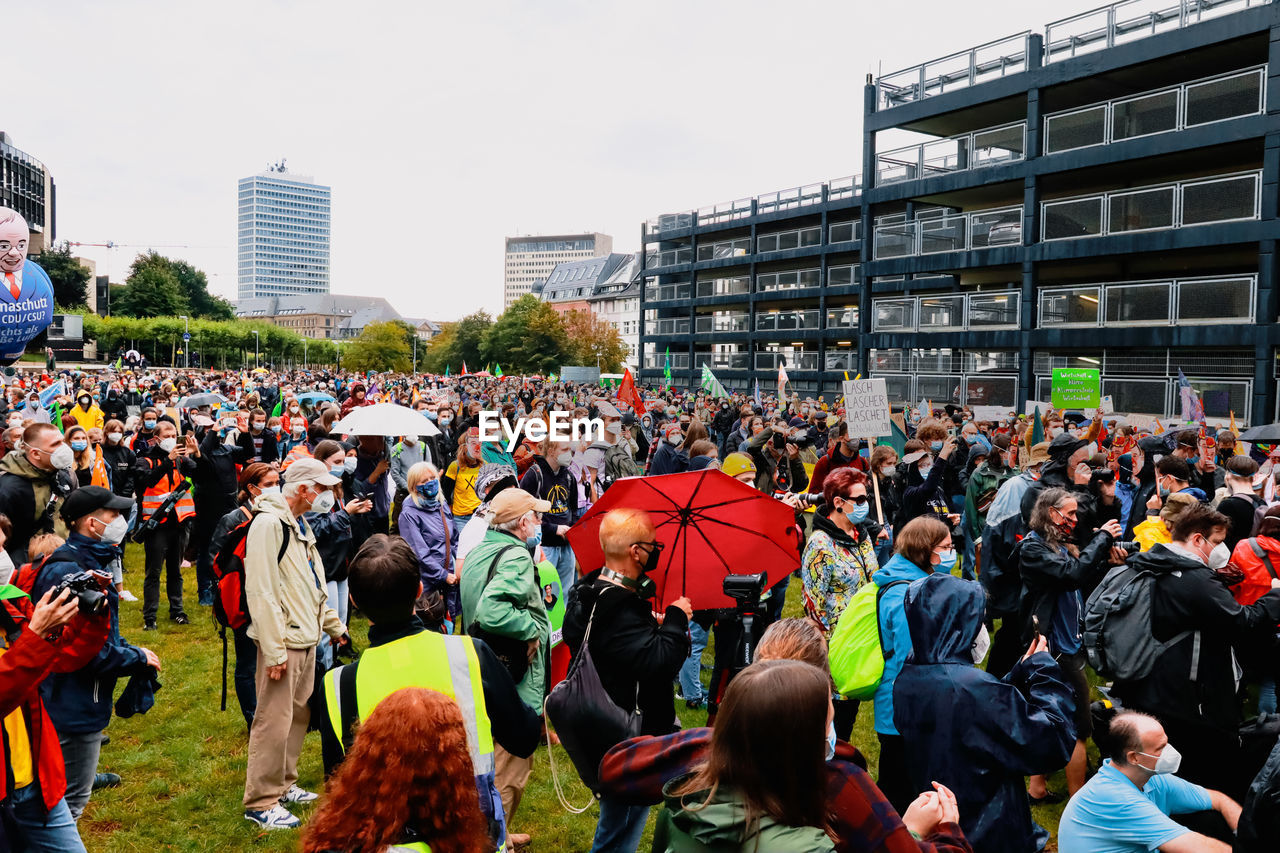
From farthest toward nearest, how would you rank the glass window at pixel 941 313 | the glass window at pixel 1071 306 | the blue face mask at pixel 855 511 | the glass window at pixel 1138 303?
the glass window at pixel 941 313 → the glass window at pixel 1071 306 → the glass window at pixel 1138 303 → the blue face mask at pixel 855 511

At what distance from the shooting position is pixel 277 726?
5082 mm

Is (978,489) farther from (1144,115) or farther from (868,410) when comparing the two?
(1144,115)

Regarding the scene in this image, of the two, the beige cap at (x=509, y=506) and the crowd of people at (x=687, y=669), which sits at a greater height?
the beige cap at (x=509, y=506)

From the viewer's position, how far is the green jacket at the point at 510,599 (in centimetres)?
424

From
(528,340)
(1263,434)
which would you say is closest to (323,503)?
(1263,434)

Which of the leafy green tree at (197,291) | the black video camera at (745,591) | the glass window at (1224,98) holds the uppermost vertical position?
the leafy green tree at (197,291)

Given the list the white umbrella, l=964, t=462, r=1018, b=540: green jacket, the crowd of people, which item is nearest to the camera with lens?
the crowd of people

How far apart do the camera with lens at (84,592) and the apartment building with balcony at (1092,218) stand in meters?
23.1

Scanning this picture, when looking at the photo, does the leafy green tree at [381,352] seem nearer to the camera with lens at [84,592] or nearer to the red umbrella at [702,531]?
the red umbrella at [702,531]

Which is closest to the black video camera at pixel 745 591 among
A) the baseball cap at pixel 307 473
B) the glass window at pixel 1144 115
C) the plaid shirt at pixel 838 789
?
the plaid shirt at pixel 838 789

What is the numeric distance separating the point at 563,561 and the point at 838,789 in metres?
5.24

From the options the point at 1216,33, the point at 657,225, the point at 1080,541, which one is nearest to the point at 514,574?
the point at 1080,541

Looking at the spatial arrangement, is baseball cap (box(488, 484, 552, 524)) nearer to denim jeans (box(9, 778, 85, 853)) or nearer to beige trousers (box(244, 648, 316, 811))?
beige trousers (box(244, 648, 316, 811))

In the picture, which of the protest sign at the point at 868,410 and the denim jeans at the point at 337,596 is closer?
the denim jeans at the point at 337,596
